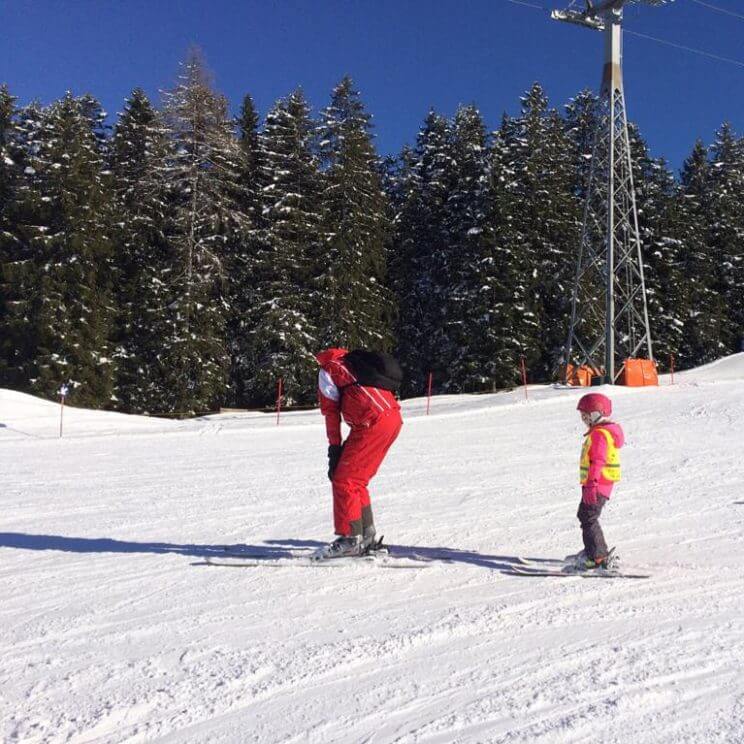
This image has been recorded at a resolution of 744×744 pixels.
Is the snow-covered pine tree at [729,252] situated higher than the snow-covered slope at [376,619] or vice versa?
the snow-covered pine tree at [729,252]

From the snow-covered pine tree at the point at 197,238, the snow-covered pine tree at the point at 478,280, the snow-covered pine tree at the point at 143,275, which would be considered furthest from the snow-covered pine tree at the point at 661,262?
the snow-covered pine tree at the point at 143,275

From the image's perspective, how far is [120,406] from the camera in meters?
30.4

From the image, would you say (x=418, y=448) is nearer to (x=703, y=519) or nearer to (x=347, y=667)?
(x=703, y=519)

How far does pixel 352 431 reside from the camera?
5605 millimetres

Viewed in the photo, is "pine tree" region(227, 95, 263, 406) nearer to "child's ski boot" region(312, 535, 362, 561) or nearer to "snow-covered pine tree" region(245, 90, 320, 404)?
"snow-covered pine tree" region(245, 90, 320, 404)

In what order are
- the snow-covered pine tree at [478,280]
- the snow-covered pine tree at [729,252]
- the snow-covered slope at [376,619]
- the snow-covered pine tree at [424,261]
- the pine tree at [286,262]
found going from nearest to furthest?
the snow-covered slope at [376,619] → the pine tree at [286,262] → the snow-covered pine tree at [478,280] → the snow-covered pine tree at [424,261] → the snow-covered pine tree at [729,252]

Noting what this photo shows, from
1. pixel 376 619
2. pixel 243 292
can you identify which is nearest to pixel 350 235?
pixel 243 292

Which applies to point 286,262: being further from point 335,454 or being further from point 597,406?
point 597,406

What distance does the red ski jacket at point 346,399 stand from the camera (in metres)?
5.54

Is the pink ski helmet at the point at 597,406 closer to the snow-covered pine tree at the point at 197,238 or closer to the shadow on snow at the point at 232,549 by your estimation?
the shadow on snow at the point at 232,549

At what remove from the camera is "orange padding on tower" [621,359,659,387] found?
925 inches

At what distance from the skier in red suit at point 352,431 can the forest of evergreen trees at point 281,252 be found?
24373 millimetres

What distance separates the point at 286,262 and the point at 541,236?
1299 centimetres

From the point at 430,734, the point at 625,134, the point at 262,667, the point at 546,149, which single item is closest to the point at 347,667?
the point at 262,667
